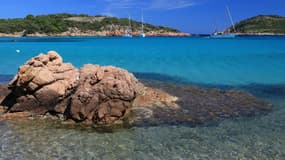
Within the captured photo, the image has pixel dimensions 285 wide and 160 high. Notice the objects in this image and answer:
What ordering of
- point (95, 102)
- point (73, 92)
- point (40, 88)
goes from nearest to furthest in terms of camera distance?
point (95, 102) < point (73, 92) < point (40, 88)

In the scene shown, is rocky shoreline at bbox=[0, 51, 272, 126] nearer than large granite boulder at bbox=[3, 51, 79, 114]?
Yes

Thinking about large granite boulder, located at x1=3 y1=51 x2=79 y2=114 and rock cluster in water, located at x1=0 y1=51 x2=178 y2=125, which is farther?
large granite boulder, located at x1=3 y1=51 x2=79 y2=114

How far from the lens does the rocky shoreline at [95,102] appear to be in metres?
19.5

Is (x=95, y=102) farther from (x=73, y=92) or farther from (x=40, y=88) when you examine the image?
(x=40, y=88)

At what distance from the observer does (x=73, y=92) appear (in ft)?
68.0

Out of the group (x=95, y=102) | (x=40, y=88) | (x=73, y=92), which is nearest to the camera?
(x=95, y=102)

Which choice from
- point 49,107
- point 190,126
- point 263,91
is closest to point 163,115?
point 190,126

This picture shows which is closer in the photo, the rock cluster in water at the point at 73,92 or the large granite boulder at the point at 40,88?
the rock cluster in water at the point at 73,92

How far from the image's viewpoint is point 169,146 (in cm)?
1560

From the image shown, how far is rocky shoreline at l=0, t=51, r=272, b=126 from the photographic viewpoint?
19484mm

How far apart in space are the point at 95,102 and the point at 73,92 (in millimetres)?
1788

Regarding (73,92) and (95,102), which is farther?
(73,92)

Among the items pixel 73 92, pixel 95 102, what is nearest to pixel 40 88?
pixel 73 92

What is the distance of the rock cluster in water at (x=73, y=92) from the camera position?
63.9 ft
